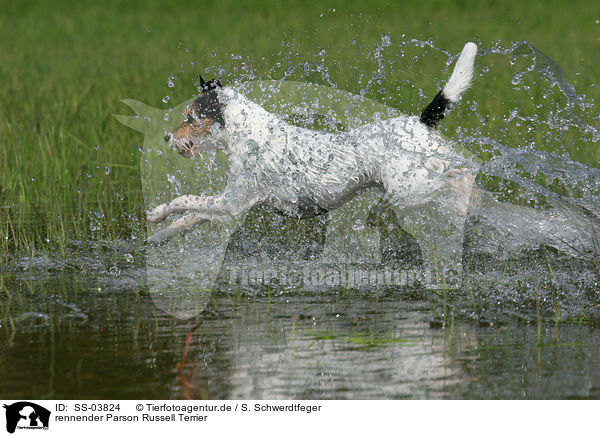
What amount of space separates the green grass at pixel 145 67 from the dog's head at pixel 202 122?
0.75 metres

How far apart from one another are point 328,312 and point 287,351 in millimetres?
656

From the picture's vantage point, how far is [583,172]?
18.7 ft

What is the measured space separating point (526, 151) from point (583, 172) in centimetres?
40

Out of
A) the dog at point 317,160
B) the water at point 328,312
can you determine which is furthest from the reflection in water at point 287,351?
the dog at point 317,160

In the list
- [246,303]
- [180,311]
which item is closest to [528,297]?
[246,303]

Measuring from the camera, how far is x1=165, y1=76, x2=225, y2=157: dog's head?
5.16 meters

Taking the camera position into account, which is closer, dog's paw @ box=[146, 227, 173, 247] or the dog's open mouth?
the dog's open mouth

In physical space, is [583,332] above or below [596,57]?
below

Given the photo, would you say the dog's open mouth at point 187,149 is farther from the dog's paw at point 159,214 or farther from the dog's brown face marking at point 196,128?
the dog's paw at point 159,214

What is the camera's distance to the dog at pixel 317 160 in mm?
5180

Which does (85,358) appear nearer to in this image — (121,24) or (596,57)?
(596,57)

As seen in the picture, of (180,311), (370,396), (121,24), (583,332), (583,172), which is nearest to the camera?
(370,396)
